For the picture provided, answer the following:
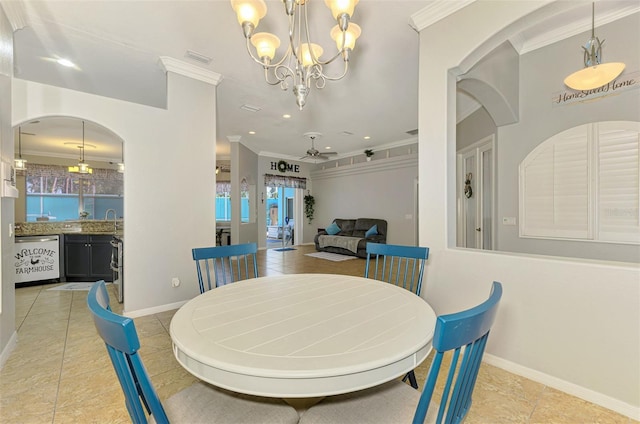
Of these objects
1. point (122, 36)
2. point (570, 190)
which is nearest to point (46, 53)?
point (122, 36)

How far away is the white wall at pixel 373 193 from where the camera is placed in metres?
7.20

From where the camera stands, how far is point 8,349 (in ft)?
7.50

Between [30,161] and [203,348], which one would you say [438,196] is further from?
[30,161]

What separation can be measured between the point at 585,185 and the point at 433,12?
7.50 feet

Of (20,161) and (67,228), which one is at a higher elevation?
(20,161)

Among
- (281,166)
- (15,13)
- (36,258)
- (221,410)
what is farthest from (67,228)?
(221,410)

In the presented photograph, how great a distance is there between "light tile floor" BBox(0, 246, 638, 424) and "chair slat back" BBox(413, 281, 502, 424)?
100 centimetres

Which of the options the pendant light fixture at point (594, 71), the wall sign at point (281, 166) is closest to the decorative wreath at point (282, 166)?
the wall sign at point (281, 166)

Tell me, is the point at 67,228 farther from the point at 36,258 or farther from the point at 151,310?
the point at 151,310

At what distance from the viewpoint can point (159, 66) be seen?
3.30 metres

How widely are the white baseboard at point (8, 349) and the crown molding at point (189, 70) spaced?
9.93 feet

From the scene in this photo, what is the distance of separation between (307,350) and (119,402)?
5.32 feet

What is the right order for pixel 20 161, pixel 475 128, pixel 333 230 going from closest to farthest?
pixel 475 128
pixel 20 161
pixel 333 230

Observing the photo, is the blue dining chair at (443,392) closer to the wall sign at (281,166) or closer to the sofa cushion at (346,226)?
the sofa cushion at (346,226)
